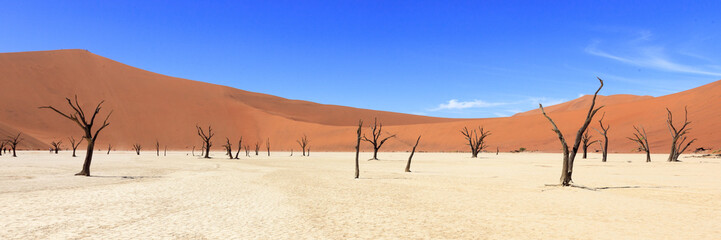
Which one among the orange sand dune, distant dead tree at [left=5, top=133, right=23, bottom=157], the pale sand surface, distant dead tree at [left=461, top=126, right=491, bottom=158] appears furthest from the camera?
the orange sand dune

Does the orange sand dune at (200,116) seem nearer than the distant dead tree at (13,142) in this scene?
No

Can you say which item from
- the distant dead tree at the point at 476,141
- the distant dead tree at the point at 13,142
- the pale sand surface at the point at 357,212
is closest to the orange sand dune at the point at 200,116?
the distant dead tree at the point at 476,141

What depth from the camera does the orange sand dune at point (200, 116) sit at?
64.0m

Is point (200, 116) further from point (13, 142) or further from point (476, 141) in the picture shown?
point (476, 141)

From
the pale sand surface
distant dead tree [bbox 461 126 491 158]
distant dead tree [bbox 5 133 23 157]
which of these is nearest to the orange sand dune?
distant dead tree [bbox 461 126 491 158]

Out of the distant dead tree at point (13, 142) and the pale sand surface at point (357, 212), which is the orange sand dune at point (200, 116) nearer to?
the distant dead tree at point (13, 142)

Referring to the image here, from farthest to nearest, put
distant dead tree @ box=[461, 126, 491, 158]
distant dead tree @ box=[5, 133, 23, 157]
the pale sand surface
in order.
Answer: distant dead tree @ box=[461, 126, 491, 158], distant dead tree @ box=[5, 133, 23, 157], the pale sand surface

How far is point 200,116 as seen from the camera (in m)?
94.2

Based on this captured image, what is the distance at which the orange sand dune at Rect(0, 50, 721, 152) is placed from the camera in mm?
64000

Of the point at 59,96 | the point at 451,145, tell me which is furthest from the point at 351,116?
the point at 59,96

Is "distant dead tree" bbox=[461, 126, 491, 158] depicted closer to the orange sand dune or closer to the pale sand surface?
the orange sand dune

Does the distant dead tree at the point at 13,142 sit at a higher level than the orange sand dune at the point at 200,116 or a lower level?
lower

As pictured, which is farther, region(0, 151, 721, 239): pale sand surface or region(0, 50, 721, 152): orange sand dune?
region(0, 50, 721, 152): orange sand dune

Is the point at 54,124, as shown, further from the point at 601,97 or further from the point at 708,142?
the point at 601,97
